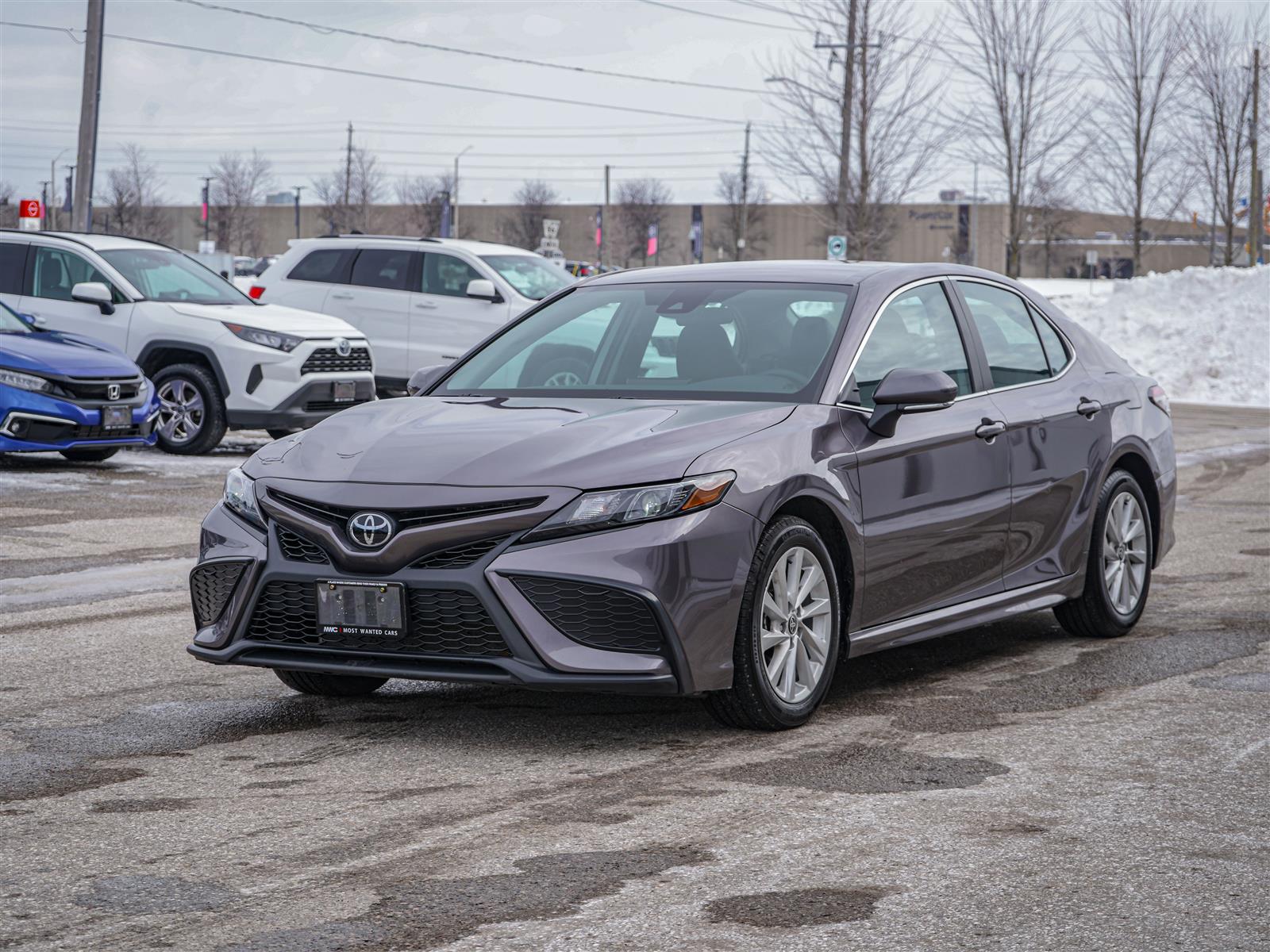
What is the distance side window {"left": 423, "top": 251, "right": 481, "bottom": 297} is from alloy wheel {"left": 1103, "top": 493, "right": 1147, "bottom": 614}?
1305cm

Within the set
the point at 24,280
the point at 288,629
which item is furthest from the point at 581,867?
the point at 24,280

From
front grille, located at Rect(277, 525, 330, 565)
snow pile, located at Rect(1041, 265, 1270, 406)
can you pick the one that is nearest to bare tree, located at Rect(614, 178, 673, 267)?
snow pile, located at Rect(1041, 265, 1270, 406)

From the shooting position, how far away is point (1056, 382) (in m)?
7.37

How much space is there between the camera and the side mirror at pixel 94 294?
15.6 metres

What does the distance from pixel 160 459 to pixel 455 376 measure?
9.02 meters

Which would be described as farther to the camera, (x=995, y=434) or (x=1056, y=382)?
(x=1056, y=382)

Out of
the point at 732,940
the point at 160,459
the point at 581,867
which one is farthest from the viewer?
the point at 160,459

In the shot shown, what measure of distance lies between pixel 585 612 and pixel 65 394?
9.27m

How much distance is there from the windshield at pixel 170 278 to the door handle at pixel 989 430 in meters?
10.9

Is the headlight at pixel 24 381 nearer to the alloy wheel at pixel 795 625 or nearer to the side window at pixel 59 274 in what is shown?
A: the side window at pixel 59 274

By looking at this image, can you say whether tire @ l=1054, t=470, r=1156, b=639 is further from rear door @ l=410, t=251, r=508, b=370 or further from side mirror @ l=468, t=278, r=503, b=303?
rear door @ l=410, t=251, r=508, b=370

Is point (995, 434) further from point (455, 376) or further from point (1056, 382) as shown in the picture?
point (455, 376)

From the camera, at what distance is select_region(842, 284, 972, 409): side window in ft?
20.6

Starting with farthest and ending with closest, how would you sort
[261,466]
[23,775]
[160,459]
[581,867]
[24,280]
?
[24,280]
[160,459]
[261,466]
[23,775]
[581,867]
